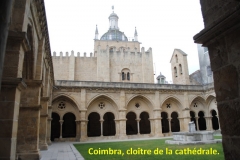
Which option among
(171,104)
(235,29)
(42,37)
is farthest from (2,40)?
(171,104)

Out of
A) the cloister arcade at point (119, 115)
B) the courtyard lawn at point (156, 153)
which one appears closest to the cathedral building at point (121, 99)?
the cloister arcade at point (119, 115)

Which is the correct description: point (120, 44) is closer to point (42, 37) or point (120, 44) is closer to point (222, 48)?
point (42, 37)

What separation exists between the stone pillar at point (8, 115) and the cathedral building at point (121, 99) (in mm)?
15279

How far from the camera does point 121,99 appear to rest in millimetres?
21547

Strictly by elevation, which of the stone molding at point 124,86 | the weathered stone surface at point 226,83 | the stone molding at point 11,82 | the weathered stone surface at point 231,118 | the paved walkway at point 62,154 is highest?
the stone molding at point 124,86

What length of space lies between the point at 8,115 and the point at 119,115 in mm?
16879

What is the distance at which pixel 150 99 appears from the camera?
22.7m

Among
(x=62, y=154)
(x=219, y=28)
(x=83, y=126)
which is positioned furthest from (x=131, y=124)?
(x=219, y=28)

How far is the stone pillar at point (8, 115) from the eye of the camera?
15.4 ft

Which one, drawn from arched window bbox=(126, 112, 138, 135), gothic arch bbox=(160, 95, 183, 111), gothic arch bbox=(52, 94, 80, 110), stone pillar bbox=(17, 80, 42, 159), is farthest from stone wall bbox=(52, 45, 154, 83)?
stone pillar bbox=(17, 80, 42, 159)

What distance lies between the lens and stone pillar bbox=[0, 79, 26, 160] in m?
4.70

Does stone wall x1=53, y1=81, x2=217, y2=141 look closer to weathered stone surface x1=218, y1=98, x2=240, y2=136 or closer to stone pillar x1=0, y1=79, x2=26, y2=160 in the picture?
stone pillar x1=0, y1=79, x2=26, y2=160

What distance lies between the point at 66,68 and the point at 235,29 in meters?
27.9

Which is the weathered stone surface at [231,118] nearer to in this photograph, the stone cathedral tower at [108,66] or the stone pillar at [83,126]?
the stone pillar at [83,126]
